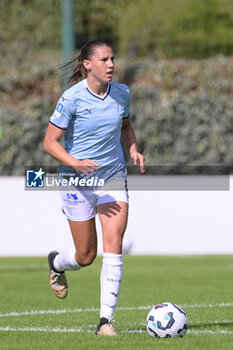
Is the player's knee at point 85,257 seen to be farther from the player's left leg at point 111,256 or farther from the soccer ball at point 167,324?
the soccer ball at point 167,324

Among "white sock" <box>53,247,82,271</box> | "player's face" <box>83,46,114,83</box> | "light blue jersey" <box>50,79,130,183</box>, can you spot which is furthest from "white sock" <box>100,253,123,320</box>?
"player's face" <box>83,46,114,83</box>

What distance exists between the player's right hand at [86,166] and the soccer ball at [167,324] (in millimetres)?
1216

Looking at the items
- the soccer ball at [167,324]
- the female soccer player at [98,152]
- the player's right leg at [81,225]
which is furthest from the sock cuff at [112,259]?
the soccer ball at [167,324]

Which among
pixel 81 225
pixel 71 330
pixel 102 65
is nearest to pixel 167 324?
pixel 71 330

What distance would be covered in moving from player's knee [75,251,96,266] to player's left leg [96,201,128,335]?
0.39 metres

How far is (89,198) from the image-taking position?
7730mm

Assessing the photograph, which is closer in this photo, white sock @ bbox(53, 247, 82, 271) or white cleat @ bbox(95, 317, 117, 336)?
white cleat @ bbox(95, 317, 117, 336)

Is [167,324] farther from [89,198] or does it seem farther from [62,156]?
[62,156]

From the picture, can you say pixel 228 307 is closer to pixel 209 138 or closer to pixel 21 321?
pixel 21 321

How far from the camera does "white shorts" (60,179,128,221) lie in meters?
7.65

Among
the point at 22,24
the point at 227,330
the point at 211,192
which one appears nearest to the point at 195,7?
the point at 22,24

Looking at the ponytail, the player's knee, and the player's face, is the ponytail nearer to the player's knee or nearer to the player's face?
the player's face

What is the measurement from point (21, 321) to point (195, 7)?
70.8 ft

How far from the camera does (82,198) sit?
771cm
